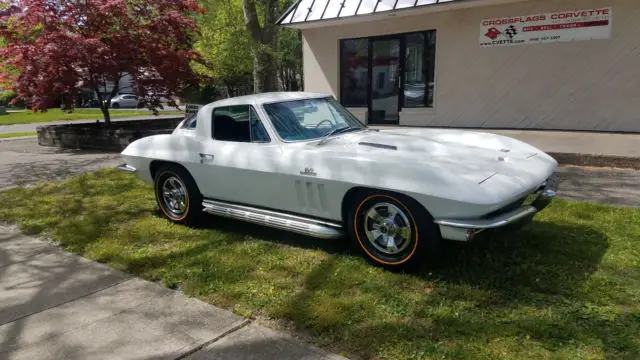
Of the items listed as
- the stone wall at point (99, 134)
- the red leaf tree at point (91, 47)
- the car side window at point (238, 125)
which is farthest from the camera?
the stone wall at point (99, 134)

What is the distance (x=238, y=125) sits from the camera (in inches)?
187

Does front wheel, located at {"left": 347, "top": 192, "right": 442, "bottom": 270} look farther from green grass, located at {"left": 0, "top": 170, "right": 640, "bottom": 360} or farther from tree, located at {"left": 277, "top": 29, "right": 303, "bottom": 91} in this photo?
tree, located at {"left": 277, "top": 29, "right": 303, "bottom": 91}

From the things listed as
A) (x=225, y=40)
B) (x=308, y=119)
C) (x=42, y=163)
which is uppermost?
(x=225, y=40)

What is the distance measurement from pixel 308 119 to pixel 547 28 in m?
8.40

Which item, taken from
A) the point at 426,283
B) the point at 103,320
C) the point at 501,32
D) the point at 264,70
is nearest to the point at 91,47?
the point at 264,70

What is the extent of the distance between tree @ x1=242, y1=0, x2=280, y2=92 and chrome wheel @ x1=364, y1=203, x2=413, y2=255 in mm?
9275

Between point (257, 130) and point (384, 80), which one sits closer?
point (257, 130)

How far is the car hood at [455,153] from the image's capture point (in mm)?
3570

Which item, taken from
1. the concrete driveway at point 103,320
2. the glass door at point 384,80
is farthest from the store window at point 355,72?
the concrete driveway at point 103,320

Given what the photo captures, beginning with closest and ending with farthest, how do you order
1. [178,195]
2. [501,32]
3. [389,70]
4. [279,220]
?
[279,220] → [178,195] → [501,32] → [389,70]

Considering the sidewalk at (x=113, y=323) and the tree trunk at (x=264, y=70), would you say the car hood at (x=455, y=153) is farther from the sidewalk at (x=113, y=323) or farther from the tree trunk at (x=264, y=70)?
the tree trunk at (x=264, y=70)

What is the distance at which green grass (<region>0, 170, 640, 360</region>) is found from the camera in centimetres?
283

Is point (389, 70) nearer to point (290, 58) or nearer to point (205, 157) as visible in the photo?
point (205, 157)

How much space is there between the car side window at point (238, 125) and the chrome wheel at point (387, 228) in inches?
53.2
